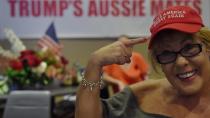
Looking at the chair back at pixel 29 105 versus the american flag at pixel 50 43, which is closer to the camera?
the chair back at pixel 29 105

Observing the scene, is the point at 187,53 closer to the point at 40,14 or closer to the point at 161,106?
the point at 161,106

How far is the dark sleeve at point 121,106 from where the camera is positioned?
1.46 metres

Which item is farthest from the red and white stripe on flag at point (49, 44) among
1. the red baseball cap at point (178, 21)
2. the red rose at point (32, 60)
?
the red baseball cap at point (178, 21)

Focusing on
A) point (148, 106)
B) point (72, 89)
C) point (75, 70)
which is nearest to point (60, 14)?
point (75, 70)

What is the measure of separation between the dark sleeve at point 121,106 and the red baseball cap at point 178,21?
0.20 meters

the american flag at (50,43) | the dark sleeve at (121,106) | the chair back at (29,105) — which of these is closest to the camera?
the dark sleeve at (121,106)

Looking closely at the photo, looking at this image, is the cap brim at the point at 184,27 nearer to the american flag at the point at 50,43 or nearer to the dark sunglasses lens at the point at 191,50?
the dark sunglasses lens at the point at 191,50

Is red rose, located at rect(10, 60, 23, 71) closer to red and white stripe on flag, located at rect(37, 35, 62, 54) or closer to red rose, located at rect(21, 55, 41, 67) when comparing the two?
red rose, located at rect(21, 55, 41, 67)

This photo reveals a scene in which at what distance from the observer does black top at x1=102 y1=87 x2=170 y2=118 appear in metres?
1.45

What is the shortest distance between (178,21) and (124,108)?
310 millimetres

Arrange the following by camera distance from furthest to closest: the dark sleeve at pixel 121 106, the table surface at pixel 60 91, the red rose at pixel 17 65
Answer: the red rose at pixel 17 65, the table surface at pixel 60 91, the dark sleeve at pixel 121 106

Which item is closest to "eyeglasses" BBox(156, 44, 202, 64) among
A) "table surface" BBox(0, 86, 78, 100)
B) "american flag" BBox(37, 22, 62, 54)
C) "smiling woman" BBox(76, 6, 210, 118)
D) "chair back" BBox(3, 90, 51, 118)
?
"smiling woman" BBox(76, 6, 210, 118)

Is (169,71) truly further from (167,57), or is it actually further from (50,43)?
(50,43)

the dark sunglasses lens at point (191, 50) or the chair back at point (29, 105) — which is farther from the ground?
the dark sunglasses lens at point (191, 50)
